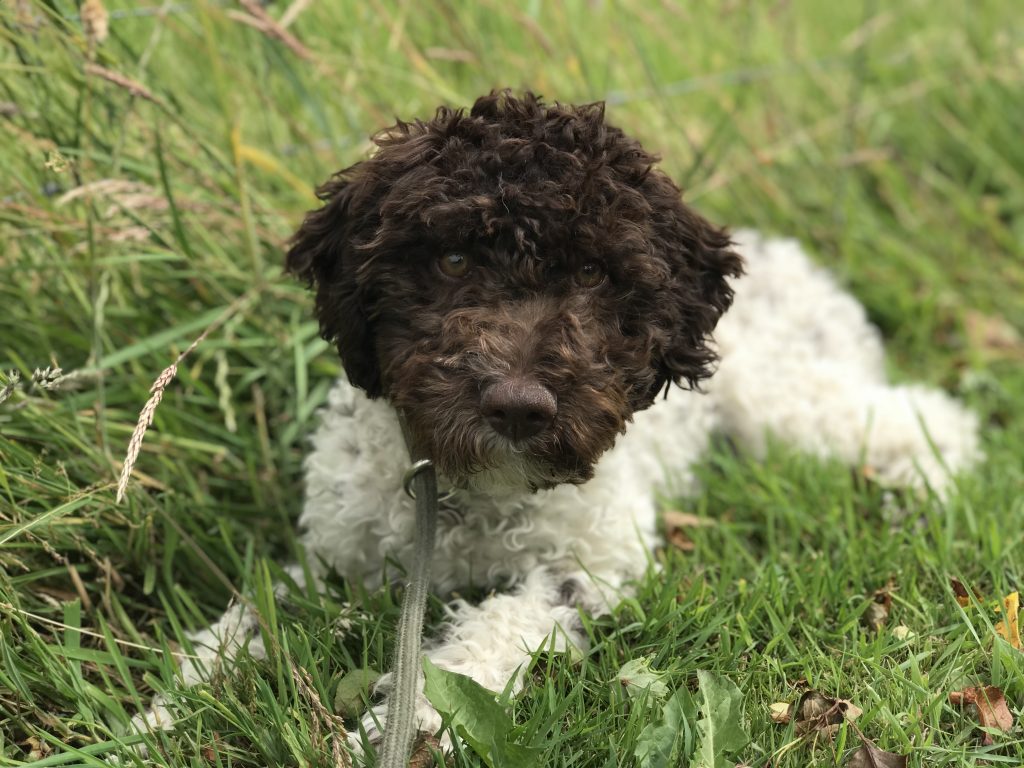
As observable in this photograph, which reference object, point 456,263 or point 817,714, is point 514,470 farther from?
point 817,714

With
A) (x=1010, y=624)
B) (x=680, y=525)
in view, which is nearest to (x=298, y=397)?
(x=680, y=525)

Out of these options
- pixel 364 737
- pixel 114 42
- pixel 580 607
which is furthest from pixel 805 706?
pixel 114 42

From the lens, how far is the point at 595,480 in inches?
129

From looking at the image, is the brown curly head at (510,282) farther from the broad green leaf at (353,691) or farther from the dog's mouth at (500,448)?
the broad green leaf at (353,691)

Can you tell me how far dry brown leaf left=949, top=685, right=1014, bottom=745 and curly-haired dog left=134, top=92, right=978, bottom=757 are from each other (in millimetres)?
999

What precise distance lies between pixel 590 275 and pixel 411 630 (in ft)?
3.37

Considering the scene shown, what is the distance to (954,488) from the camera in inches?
153

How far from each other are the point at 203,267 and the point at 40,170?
64 centimetres

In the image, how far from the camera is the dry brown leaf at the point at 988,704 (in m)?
2.53

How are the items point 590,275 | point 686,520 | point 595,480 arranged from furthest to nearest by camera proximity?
1. point 686,520
2. point 595,480
3. point 590,275

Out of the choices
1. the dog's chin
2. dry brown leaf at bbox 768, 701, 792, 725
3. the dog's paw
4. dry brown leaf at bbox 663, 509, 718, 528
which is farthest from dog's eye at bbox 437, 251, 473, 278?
dry brown leaf at bbox 663, 509, 718, 528

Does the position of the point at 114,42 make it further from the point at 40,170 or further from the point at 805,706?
the point at 805,706

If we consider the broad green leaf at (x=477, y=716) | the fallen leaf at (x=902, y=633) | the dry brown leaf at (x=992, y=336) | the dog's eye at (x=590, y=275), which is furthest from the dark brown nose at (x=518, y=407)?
the dry brown leaf at (x=992, y=336)

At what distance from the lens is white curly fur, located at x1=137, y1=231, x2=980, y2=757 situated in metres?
2.92
